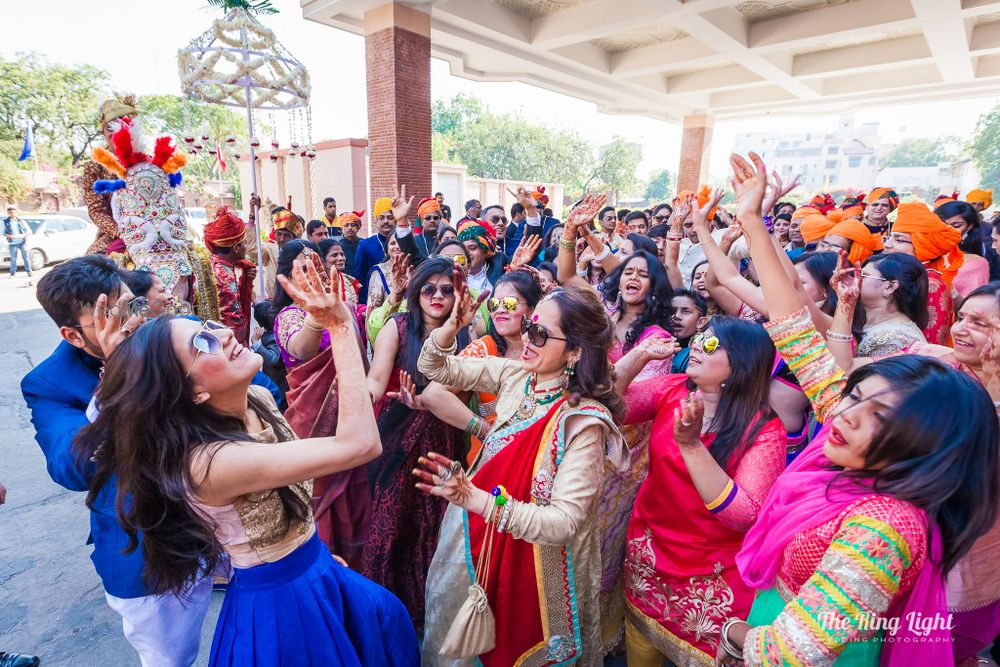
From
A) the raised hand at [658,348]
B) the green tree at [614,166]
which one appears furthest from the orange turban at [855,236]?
the green tree at [614,166]

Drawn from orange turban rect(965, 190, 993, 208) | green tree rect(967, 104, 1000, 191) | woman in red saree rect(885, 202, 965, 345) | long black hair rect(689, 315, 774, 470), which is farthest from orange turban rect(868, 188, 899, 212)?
green tree rect(967, 104, 1000, 191)

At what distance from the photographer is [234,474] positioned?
1230 mm

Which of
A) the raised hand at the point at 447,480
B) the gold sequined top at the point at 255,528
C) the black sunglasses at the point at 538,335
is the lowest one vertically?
the gold sequined top at the point at 255,528

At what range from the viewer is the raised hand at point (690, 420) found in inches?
59.1

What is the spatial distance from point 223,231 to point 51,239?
1366 centimetres

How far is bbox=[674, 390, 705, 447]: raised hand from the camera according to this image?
150cm

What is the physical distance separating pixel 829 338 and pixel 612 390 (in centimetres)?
106

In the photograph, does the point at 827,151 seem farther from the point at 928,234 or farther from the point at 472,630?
the point at 472,630

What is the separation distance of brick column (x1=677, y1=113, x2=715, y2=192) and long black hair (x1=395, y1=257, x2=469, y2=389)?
16.5m

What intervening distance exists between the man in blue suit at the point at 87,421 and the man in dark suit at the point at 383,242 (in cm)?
263

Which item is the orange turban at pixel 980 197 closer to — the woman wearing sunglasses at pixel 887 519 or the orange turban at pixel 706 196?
the orange turban at pixel 706 196

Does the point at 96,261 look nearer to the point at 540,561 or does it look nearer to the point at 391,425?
the point at 391,425

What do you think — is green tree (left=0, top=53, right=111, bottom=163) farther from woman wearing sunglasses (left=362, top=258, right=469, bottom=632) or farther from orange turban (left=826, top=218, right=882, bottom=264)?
orange turban (left=826, top=218, right=882, bottom=264)

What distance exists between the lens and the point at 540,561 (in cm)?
170
